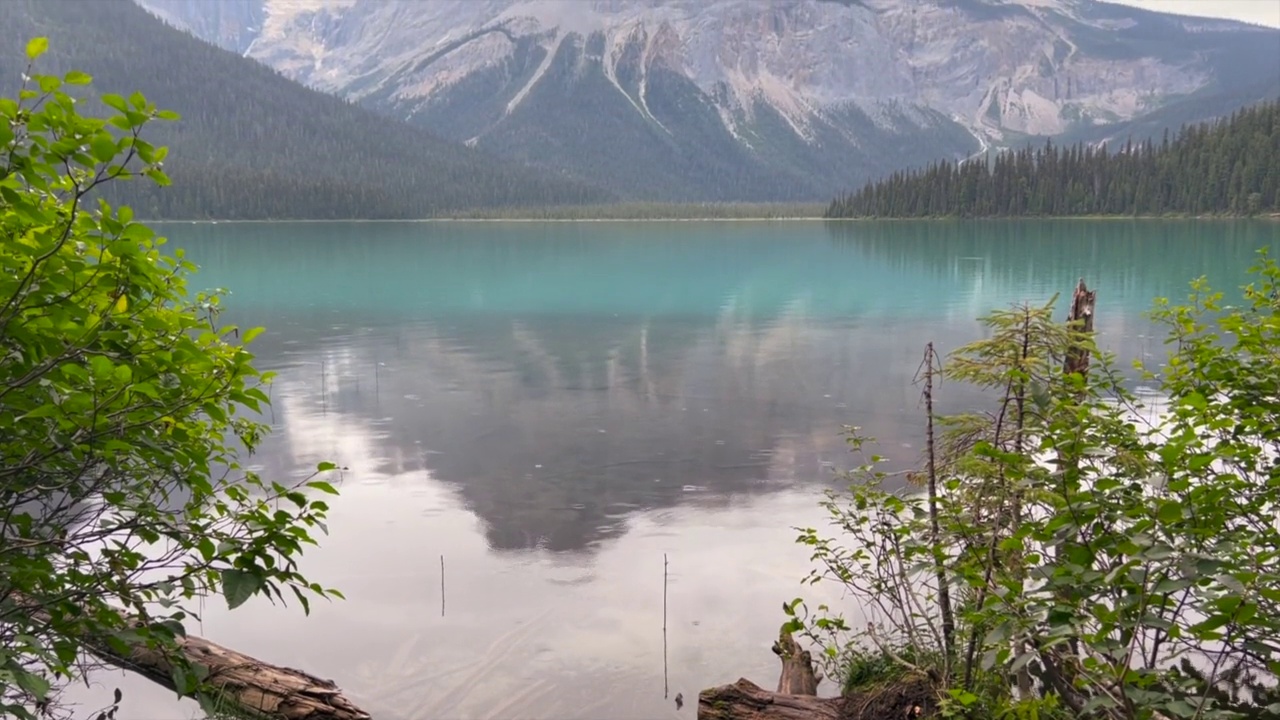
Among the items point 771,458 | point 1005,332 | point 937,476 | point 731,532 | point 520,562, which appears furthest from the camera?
point 771,458

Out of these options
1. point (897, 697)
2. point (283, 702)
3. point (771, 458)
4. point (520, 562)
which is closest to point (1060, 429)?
point (897, 697)

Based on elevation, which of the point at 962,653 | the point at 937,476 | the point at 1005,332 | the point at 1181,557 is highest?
the point at 1005,332

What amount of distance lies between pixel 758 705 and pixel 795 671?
1188 millimetres

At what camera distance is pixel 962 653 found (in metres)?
8.02

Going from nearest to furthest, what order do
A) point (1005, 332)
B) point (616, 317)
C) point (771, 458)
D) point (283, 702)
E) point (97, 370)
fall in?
point (97, 370), point (1005, 332), point (283, 702), point (771, 458), point (616, 317)

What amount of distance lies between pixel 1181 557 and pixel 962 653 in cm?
378

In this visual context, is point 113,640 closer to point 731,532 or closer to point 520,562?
point 520,562

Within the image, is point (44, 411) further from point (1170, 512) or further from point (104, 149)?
point (1170, 512)

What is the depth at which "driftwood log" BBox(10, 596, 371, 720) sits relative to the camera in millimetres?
7855

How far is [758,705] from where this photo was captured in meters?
8.35

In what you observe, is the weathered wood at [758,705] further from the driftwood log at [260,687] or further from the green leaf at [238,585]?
the green leaf at [238,585]

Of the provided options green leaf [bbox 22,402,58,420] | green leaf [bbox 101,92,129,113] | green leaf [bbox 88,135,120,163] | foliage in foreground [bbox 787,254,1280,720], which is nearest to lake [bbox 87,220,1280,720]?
foliage in foreground [bbox 787,254,1280,720]

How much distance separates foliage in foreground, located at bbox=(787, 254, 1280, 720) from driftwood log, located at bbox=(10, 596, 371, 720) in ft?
14.1

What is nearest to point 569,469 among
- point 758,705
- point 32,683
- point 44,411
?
point 758,705
